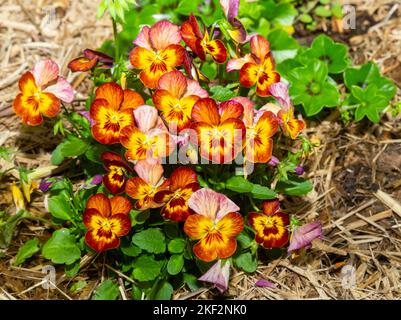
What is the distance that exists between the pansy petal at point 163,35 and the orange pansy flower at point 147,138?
0.23 meters

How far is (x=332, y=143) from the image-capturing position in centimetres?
230

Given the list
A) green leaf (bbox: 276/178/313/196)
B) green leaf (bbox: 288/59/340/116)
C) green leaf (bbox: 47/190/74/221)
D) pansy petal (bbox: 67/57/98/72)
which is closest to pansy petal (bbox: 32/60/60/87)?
pansy petal (bbox: 67/57/98/72)

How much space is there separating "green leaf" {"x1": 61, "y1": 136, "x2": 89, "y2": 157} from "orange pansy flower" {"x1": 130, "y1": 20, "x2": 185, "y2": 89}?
0.33m

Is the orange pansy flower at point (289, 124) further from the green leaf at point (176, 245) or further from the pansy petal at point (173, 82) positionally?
the green leaf at point (176, 245)

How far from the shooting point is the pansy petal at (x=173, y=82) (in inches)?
67.6

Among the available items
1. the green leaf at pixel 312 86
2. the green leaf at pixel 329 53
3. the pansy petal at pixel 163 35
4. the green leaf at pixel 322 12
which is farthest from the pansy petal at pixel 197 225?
the green leaf at pixel 322 12

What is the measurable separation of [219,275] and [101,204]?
41cm

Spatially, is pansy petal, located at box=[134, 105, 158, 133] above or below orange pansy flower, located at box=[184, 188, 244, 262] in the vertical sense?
above

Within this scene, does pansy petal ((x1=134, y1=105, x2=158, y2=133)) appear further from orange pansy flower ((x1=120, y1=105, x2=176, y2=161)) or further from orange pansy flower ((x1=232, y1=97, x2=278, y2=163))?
orange pansy flower ((x1=232, y1=97, x2=278, y2=163))

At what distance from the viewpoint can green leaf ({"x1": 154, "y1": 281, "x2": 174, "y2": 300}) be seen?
1.85m

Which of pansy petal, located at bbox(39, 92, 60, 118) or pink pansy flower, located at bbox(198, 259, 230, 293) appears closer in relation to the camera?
pink pansy flower, located at bbox(198, 259, 230, 293)
